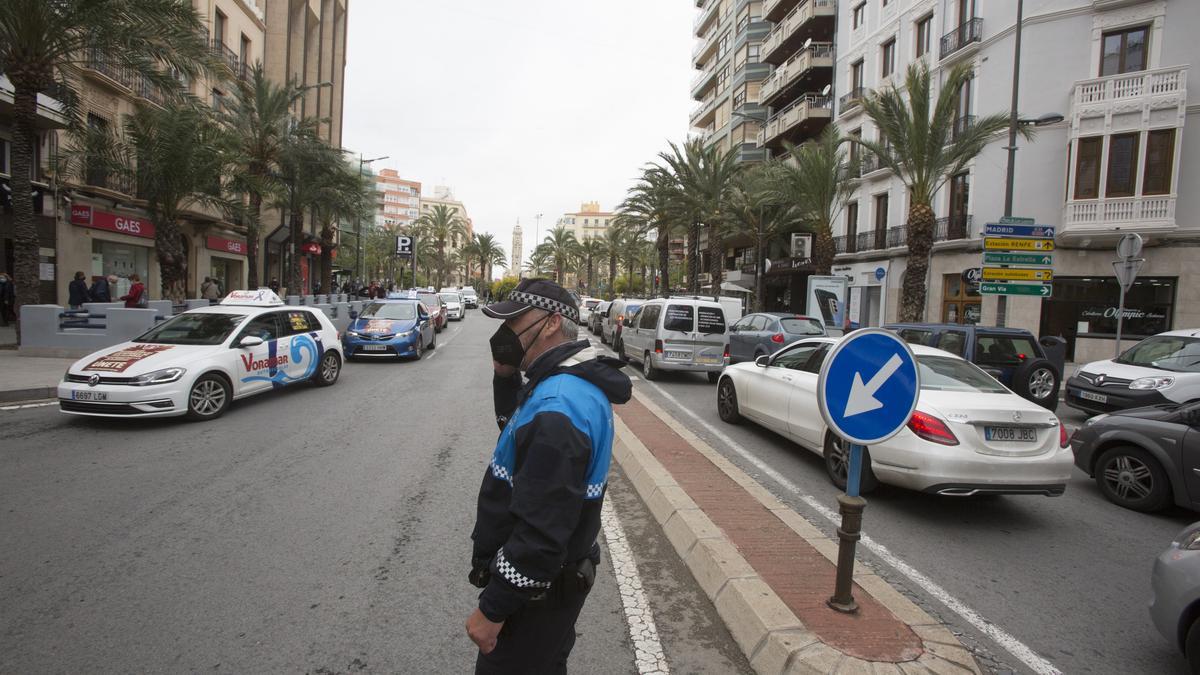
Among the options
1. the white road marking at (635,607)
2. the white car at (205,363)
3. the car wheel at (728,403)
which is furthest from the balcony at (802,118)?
the white road marking at (635,607)

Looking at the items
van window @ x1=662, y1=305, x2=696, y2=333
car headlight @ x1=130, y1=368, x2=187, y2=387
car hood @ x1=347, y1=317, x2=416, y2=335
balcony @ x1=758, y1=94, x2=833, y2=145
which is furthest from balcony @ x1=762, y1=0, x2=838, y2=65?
car headlight @ x1=130, y1=368, x2=187, y2=387

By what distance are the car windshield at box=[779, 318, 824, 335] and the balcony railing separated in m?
17.4

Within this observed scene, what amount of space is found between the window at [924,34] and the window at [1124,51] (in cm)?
739

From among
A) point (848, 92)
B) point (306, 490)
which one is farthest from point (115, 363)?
point (848, 92)

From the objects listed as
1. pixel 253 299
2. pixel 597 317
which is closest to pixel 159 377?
pixel 253 299

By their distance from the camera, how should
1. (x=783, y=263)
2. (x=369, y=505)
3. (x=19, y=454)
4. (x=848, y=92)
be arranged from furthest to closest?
1. (x=783, y=263)
2. (x=848, y=92)
3. (x=19, y=454)
4. (x=369, y=505)

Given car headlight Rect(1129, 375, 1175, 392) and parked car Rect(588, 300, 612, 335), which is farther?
parked car Rect(588, 300, 612, 335)

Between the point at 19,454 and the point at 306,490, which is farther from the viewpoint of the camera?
the point at 19,454

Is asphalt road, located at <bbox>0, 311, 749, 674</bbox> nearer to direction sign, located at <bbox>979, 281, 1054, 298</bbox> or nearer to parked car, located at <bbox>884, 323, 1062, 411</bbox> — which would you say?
parked car, located at <bbox>884, 323, 1062, 411</bbox>

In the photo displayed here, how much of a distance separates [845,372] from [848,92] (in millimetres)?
36569

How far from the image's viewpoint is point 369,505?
17.1 feet

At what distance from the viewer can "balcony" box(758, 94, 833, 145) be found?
3738cm

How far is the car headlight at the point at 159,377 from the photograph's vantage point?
7.64m

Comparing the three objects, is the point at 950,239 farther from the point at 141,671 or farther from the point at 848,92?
the point at 141,671
